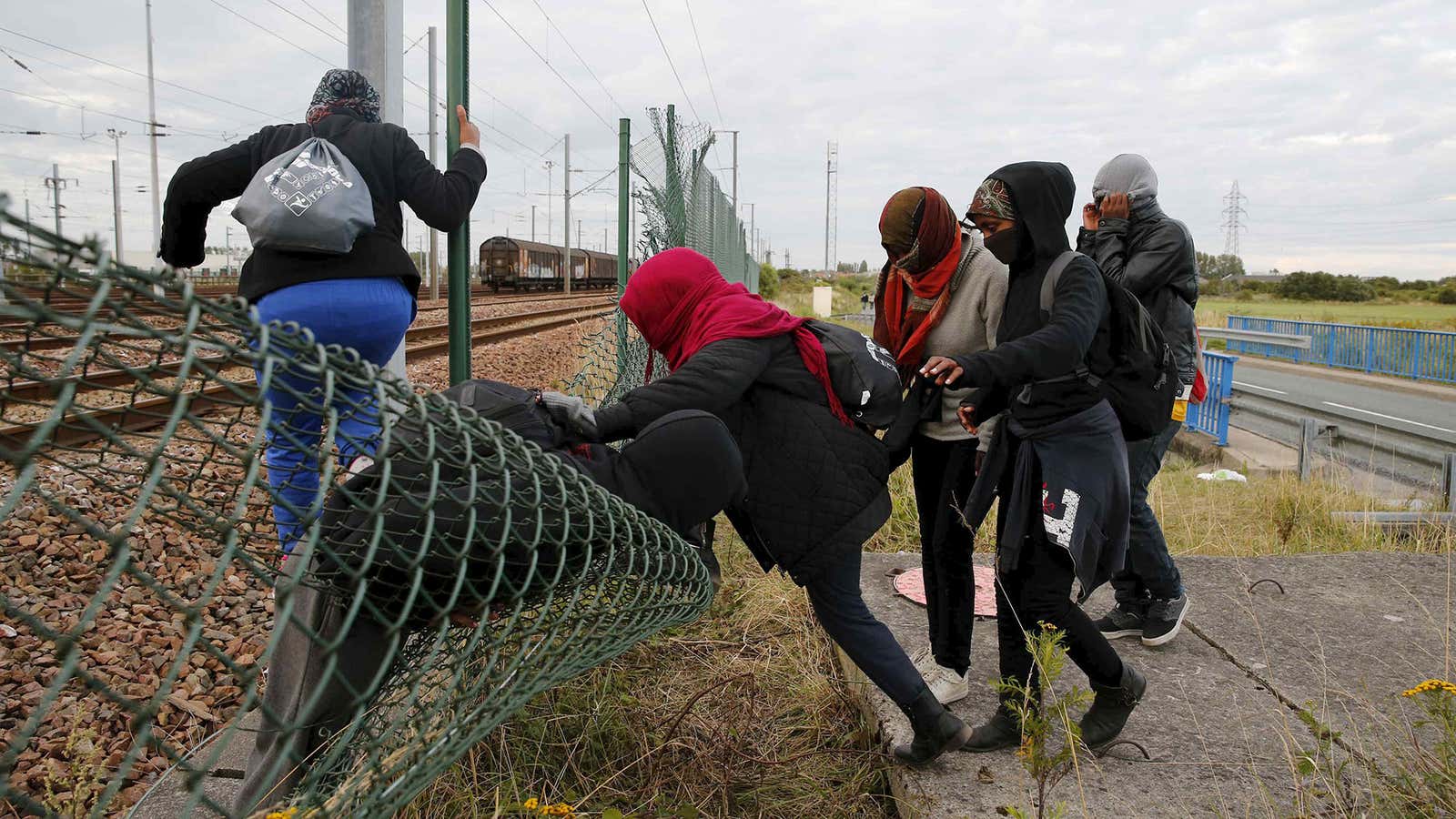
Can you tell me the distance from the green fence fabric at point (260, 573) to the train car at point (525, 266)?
3787cm

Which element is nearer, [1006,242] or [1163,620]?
[1006,242]

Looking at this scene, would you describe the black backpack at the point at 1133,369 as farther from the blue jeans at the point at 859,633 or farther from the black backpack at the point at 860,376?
the blue jeans at the point at 859,633

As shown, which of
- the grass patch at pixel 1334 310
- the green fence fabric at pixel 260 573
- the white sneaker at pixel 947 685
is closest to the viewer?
the green fence fabric at pixel 260 573

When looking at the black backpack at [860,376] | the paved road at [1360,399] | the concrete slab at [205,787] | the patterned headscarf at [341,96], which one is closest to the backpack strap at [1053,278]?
the black backpack at [860,376]

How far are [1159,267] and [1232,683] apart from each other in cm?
152

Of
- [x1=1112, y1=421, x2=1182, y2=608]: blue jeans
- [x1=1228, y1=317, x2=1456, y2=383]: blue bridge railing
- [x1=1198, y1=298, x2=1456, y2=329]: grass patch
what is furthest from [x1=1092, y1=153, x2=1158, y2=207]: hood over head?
[x1=1198, y1=298, x2=1456, y2=329]: grass patch

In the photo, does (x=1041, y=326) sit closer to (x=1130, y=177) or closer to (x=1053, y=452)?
(x=1053, y=452)

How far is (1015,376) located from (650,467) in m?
1.04

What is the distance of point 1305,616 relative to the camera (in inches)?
159

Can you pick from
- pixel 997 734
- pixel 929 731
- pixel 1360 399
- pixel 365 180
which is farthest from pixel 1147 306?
pixel 1360 399

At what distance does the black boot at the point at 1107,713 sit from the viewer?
280cm

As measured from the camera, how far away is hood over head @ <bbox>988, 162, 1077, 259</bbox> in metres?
2.76

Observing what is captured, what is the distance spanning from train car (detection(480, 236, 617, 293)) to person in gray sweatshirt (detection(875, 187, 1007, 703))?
3902 centimetres

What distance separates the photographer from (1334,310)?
147 feet
